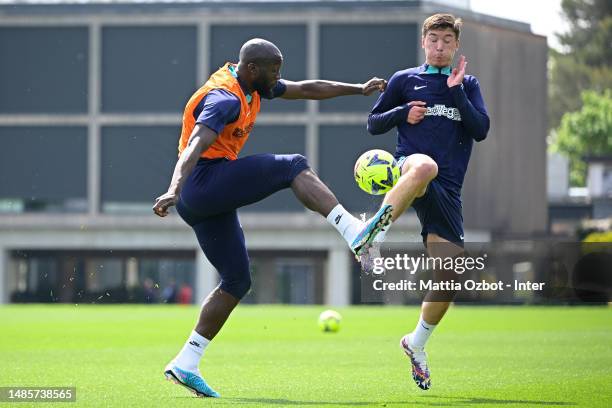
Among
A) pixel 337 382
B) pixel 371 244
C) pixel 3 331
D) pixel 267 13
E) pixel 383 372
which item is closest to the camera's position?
pixel 371 244

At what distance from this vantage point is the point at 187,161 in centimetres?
854

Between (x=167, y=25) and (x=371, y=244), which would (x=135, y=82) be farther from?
(x=371, y=244)

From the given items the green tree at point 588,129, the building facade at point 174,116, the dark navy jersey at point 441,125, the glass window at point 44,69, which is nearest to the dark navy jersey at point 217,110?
the dark navy jersey at point 441,125

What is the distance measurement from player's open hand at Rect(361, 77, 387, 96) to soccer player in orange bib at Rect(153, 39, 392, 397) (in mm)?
726

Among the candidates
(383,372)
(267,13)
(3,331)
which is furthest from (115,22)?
(383,372)

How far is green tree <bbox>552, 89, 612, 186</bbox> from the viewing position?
3548 inches

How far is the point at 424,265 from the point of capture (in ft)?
34.3

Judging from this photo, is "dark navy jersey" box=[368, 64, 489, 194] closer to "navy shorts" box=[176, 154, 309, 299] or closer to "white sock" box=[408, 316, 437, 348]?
"white sock" box=[408, 316, 437, 348]

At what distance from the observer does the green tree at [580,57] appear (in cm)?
9481

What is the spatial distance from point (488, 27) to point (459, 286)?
180ft

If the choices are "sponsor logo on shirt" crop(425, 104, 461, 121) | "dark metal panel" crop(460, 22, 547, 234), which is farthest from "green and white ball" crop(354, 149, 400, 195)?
"dark metal panel" crop(460, 22, 547, 234)

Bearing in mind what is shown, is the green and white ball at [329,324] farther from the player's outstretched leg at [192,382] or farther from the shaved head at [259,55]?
the shaved head at [259,55]

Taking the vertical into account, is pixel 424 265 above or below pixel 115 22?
below

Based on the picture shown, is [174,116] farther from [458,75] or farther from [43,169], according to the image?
[458,75]
